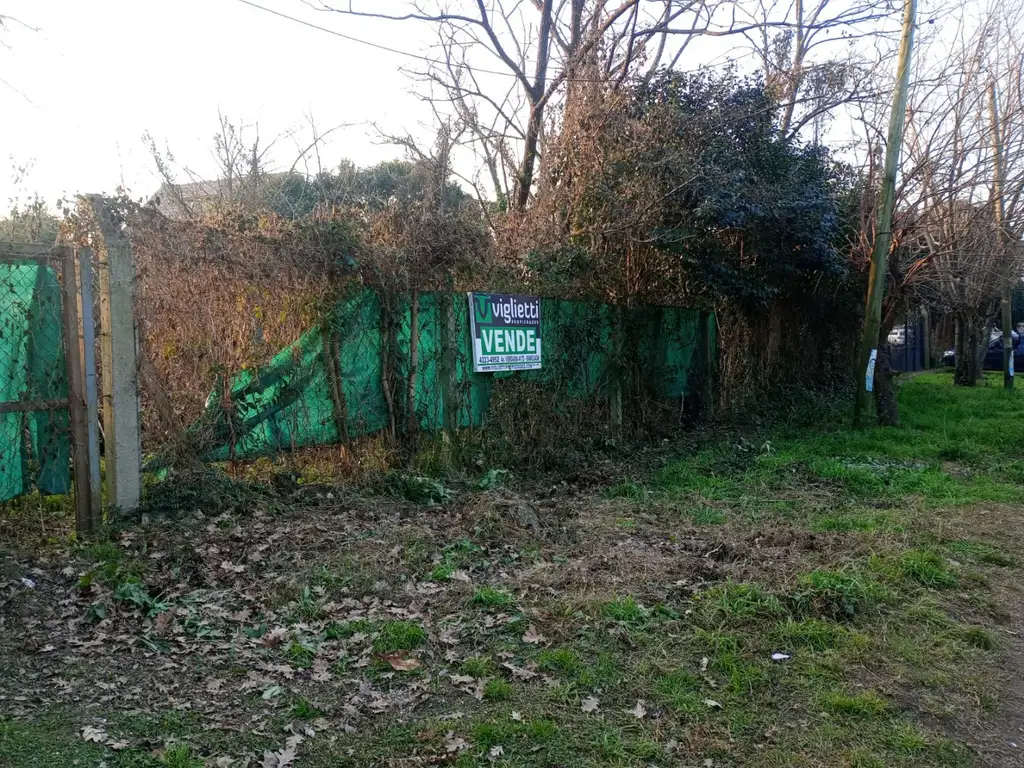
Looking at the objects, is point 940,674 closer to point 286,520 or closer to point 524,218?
point 286,520

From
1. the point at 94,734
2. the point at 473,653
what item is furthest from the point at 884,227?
the point at 94,734

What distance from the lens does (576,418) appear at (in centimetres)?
1032

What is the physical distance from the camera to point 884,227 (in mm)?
12008

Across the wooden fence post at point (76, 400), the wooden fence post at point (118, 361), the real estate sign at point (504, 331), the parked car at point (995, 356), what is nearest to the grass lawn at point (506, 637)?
the wooden fence post at point (76, 400)

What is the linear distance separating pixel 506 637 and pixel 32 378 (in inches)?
141

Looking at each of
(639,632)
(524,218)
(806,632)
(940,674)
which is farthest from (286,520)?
(524,218)

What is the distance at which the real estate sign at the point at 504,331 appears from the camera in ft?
28.8

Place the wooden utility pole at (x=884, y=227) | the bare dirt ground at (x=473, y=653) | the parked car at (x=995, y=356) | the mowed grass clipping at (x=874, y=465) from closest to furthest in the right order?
1. the bare dirt ground at (x=473, y=653)
2. the mowed grass clipping at (x=874, y=465)
3. the wooden utility pole at (x=884, y=227)
4. the parked car at (x=995, y=356)

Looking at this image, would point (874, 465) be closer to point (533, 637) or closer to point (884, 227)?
point (884, 227)

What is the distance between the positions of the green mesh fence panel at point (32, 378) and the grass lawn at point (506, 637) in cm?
42

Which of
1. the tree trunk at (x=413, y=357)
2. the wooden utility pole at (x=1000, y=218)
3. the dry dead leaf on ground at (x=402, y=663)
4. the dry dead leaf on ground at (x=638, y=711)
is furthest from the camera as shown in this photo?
the wooden utility pole at (x=1000, y=218)

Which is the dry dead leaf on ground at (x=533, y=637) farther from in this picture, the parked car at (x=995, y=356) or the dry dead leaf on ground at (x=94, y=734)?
the parked car at (x=995, y=356)

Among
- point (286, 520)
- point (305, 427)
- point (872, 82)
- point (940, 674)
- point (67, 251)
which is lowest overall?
point (940, 674)

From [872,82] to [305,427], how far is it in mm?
11663
